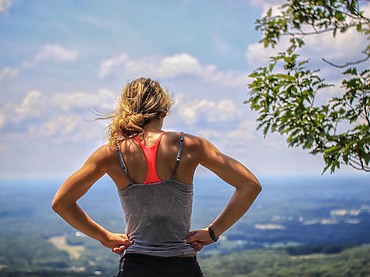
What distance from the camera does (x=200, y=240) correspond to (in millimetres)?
2242

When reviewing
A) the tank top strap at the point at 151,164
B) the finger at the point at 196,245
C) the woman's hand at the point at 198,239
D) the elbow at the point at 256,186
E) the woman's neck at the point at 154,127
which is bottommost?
the finger at the point at 196,245

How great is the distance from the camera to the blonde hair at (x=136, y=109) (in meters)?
2.18

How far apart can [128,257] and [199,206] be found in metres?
36.9

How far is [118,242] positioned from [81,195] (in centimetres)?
22

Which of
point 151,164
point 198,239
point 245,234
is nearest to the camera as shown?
point 151,164

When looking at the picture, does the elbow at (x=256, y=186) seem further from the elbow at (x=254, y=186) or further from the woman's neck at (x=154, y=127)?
the woman's neck at (x=154, y=127)

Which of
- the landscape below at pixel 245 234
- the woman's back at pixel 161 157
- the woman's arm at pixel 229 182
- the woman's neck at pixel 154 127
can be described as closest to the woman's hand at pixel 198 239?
the woman's arm at pixel 229 182

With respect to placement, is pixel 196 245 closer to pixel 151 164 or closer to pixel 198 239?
pixel 198 239

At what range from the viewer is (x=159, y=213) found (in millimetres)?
2141

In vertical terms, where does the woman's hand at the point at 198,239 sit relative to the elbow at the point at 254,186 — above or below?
below

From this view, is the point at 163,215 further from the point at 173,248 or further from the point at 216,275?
the point at 216,275

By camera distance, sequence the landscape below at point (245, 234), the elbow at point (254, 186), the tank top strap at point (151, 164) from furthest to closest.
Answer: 1. the landscape below at point (245, 234)
2. the elbow at point (254, 186)
3. the tank top strap at point (151, 164)

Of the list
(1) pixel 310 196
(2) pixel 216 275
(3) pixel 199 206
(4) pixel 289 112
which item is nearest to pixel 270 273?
(2) pixel 216 275

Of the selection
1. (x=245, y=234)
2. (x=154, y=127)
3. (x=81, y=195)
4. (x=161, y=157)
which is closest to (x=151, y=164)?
(x=161, y=157)
